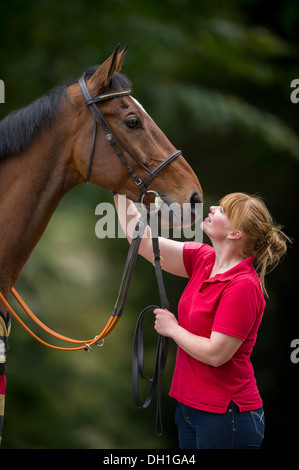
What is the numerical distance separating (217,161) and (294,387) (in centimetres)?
286

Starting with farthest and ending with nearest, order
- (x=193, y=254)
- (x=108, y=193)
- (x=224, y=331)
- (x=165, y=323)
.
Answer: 1. (x=108, y=193)
2. (x=193, y=254)
3. (x=165, y=323)
4. (x=224, y=331)

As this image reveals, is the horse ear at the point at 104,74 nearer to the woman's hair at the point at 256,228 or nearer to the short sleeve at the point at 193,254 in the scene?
the woman's hair at the point at 256,228

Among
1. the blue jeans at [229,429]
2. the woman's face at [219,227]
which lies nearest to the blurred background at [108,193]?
the blue jeans at [229,429]

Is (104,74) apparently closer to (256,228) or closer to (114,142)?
(114,142)

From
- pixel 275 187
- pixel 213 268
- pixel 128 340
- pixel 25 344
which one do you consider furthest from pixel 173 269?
pixel 275 187

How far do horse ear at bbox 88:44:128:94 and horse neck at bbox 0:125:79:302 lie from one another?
0.28m

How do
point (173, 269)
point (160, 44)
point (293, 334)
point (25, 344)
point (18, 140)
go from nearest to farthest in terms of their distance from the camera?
point (18, 140), point (173, 269), point (25, 344), point (160, 44), point (293, 334)

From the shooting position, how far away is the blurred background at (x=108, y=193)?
177 inches

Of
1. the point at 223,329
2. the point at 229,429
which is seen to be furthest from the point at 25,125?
the point at 229,429

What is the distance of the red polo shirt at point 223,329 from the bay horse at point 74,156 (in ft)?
1.31

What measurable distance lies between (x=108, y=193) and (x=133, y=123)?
252 centimetres

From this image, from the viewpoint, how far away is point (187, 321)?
2.18 meters

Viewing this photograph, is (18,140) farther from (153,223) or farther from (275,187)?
(275,187)

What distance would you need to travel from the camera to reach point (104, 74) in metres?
2.18
